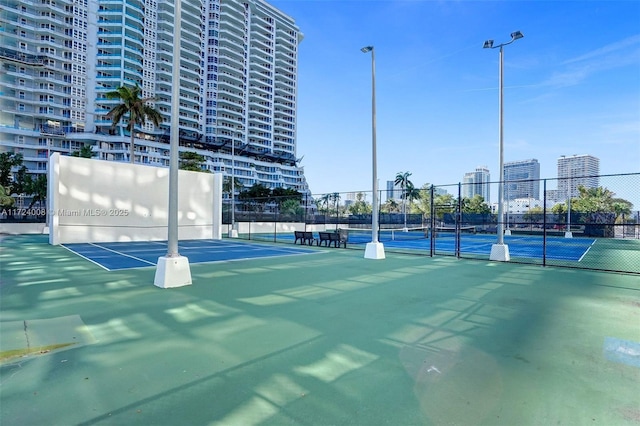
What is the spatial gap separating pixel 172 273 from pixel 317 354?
5.08 meters

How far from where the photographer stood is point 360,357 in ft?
12.9

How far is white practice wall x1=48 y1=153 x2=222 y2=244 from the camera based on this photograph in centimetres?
1930

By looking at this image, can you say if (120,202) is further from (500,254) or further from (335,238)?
(500,254)

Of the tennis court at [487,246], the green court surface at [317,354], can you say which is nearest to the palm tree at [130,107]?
the tennis court at [487,246]

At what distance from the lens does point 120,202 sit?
21281 millimetres

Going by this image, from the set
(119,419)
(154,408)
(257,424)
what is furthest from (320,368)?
(119,419)

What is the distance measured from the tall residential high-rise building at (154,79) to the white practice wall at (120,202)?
32275 mm

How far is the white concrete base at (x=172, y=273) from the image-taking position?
774 cm

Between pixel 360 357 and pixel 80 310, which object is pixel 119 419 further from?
pixel 80 310

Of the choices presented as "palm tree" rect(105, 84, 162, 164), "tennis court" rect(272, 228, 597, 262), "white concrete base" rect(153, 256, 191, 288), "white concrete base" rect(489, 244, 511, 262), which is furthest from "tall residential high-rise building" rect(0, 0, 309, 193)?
"white concrete base" rect(153, 256, 191, 288)

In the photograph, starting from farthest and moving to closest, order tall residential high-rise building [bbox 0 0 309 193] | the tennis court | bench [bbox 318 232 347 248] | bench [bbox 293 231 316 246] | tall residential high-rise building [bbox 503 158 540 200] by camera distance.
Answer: tall residential high-rise building [bbox 0 0 309 193] < tall residential high-rise building [bbox 503 158 540 200] < bench [bbox 293 231 316 246] < bench [bbox 318 232 347 248] < the tennis court

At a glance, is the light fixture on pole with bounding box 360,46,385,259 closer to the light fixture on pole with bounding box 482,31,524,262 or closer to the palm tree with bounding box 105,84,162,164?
the light fixture on pole with bounding box 482,31,524,262

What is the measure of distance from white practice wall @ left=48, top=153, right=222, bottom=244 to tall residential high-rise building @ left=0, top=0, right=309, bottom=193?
106 ft

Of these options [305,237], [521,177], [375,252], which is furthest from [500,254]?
[521,177]
